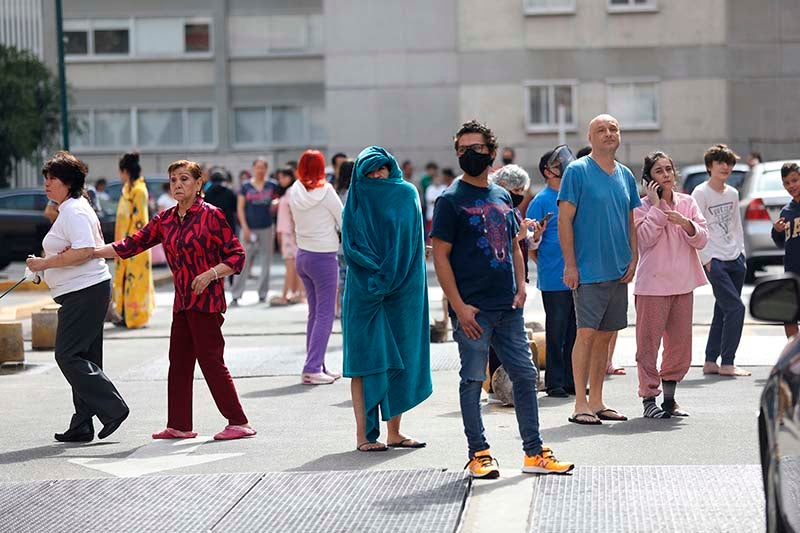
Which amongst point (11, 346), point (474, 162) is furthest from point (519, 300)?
point (11, 346)

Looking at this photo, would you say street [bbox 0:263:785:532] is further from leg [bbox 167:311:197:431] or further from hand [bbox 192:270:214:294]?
hand [bbox 192:270:214:294]

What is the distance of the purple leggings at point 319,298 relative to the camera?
11.8 m

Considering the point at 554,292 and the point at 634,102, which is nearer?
the point at 554,292

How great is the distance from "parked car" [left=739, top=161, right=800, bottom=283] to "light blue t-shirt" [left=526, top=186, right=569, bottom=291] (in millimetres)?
9201

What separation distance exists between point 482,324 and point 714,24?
2933 centimetres

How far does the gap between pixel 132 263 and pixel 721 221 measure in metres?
7.26

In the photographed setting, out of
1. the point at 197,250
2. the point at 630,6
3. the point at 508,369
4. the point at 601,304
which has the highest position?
the point at 630,6

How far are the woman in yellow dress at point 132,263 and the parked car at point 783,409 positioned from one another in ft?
37.9

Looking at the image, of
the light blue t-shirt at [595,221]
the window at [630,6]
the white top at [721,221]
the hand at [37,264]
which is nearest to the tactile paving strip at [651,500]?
the light blue t-shirt at [595,221]

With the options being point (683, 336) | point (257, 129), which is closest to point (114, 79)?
point (257, 129)

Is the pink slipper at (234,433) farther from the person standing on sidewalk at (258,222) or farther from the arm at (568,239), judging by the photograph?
the person standing on sidewalk at (258,222)

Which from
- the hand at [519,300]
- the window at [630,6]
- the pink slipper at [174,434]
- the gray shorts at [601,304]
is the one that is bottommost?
the pink slipper at [174,434]

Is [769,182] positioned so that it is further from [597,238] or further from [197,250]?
[197,250]

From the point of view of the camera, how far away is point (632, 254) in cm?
928
